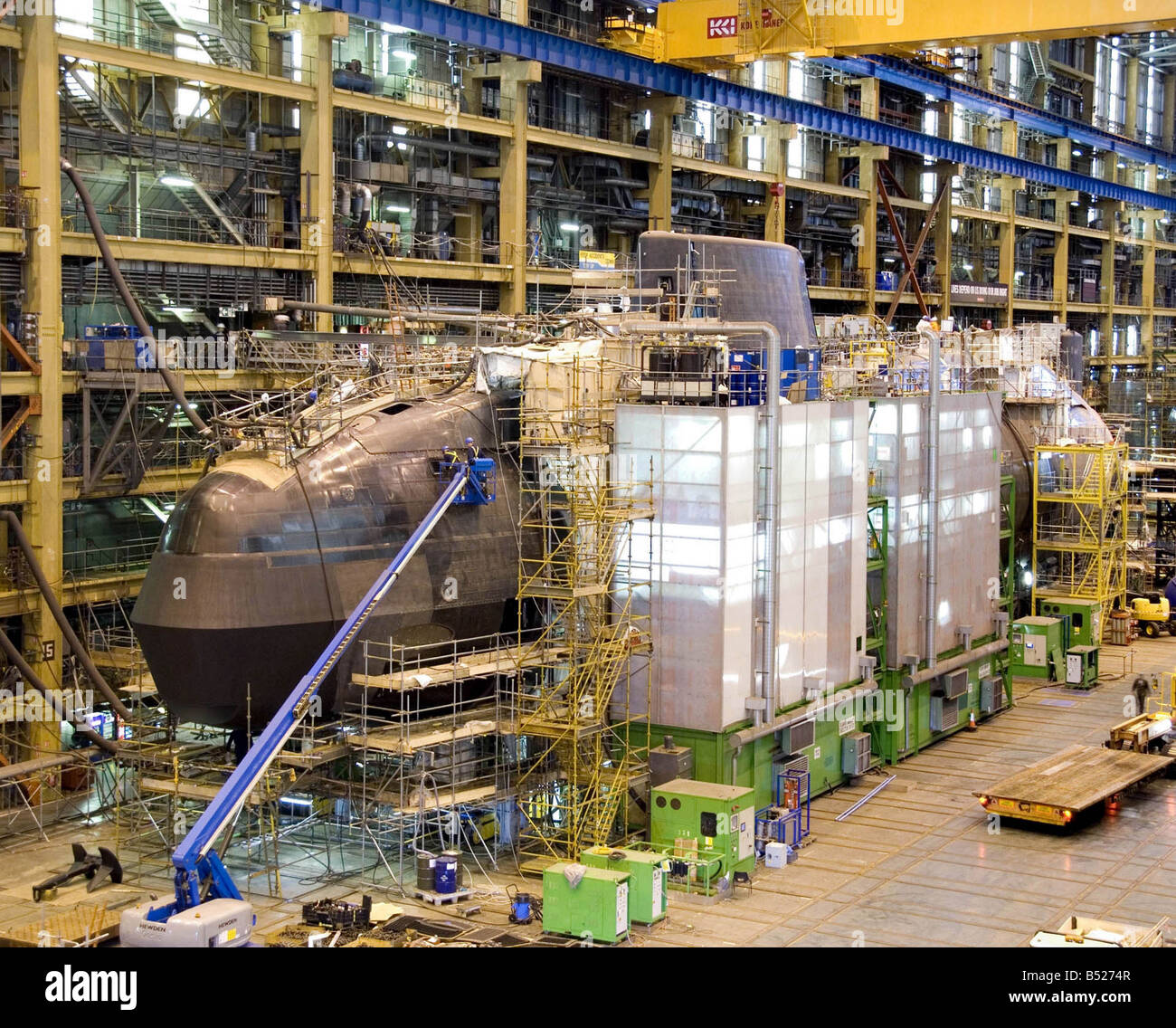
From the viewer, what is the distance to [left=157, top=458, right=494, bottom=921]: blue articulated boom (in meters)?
21.5

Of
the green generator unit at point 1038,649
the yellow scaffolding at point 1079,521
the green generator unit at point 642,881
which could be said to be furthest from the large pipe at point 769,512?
the yellow scaffolding at point 1079,521

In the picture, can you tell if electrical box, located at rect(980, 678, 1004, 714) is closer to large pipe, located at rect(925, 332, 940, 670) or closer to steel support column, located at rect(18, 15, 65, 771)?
large pipe, located at rect(925, 332, 940, 670)

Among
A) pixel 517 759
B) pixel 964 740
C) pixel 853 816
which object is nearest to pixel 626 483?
pixel 517 759

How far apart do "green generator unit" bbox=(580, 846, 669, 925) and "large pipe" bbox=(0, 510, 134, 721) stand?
11350mm

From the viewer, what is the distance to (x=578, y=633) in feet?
88.7

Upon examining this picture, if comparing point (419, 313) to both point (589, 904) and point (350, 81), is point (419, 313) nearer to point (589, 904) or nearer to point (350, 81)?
point (350, 81)

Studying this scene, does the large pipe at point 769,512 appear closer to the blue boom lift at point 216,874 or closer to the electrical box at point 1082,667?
the blue boom lift at point 216,874

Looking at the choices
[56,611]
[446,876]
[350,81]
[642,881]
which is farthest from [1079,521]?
[56,611]

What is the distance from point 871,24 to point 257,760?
106ft

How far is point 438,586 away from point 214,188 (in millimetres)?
16234

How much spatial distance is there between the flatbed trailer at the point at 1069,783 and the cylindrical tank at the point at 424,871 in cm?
1042

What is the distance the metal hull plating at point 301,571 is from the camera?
25109 millimetres

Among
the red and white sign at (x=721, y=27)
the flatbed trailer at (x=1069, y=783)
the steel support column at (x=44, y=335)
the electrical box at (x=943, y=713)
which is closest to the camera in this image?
the flatbed trailer at (x=1069, y=783)

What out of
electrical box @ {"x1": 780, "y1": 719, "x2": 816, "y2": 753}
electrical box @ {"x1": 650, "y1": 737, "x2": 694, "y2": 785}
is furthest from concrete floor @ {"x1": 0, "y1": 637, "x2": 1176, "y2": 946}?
electrical box @ {"x1": 650, "y1": 737, "x2": 694, "y2": 785}
